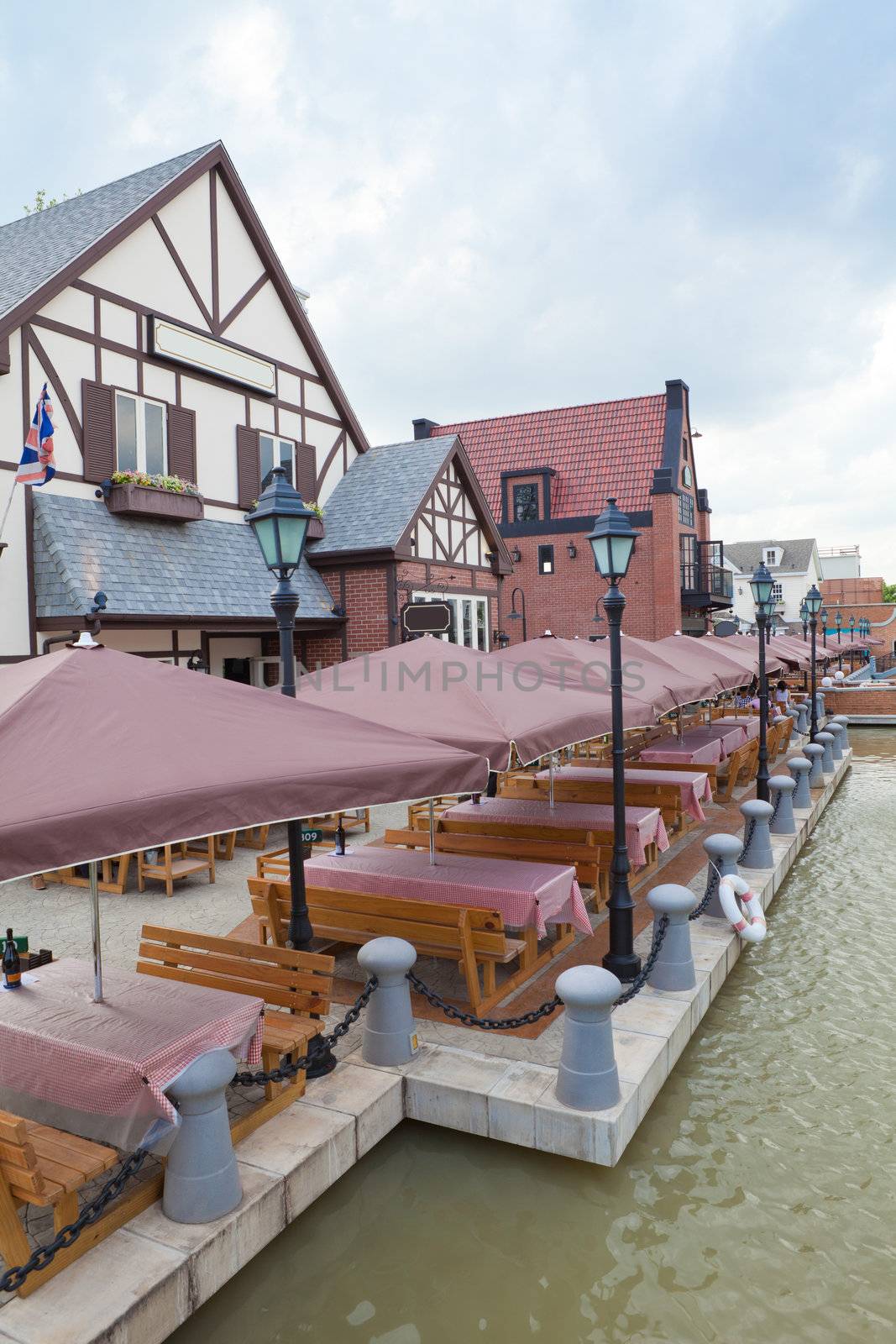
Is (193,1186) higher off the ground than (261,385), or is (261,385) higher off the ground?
(261,385)

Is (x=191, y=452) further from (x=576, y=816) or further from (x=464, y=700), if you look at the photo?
(x=464, y=700)

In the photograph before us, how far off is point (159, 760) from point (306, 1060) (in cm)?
222

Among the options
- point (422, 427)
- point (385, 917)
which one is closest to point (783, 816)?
point (385, 917)

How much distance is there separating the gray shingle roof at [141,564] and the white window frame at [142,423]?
0.91 m

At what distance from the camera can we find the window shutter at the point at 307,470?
58.0ft

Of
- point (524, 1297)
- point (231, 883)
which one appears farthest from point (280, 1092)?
point (231, 883)

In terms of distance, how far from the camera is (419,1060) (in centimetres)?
575

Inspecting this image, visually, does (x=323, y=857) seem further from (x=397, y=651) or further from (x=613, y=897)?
(x=613, y=897)

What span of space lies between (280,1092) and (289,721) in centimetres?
222

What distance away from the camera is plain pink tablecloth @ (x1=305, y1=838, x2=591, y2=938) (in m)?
6.86

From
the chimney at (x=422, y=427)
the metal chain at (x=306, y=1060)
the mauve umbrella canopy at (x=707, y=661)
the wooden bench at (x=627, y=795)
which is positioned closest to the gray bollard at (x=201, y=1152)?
the metal chain at (x=306, y=1060)

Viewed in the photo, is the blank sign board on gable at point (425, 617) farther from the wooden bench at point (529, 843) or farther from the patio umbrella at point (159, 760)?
the patio umbrella at point (159, 760)

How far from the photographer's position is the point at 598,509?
99.4 feet

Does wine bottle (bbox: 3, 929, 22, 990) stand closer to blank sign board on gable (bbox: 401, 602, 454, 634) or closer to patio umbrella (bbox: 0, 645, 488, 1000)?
patio umbrella (bbox: 0, 645, 488, 1000)
